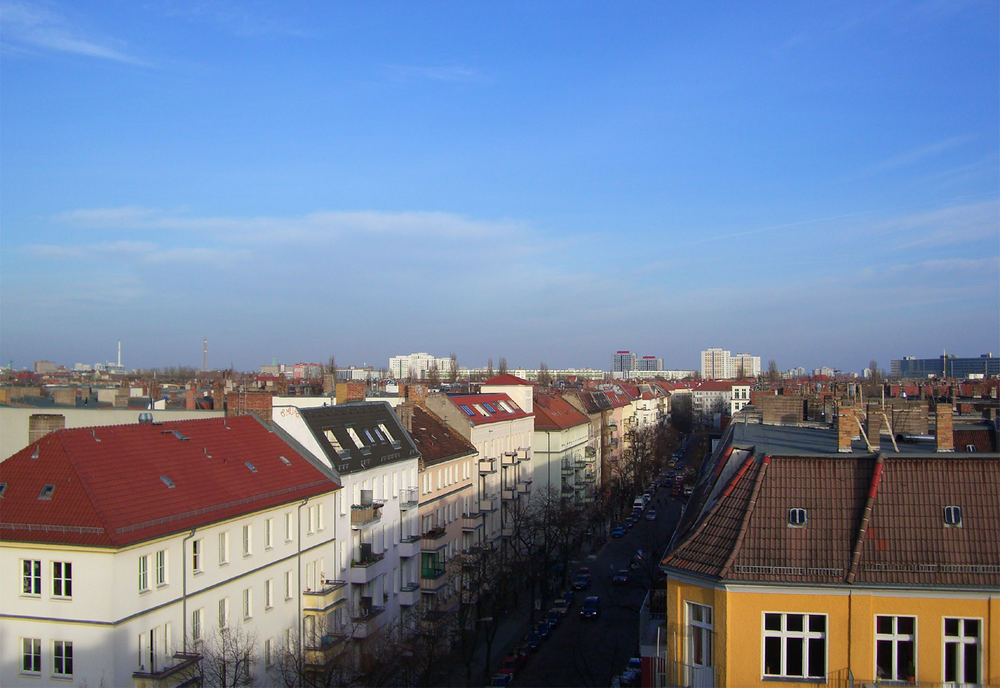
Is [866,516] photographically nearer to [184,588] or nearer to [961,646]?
[961,646]

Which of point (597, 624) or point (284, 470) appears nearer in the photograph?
point (284, 470)

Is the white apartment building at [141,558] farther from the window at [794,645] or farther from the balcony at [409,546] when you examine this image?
the window at [794,645]

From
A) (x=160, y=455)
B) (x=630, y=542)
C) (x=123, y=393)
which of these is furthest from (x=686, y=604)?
(x=630, y=542)

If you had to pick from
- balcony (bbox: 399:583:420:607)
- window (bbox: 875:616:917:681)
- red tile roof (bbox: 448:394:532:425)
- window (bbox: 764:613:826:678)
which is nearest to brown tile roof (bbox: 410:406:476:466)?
red tile roof (bbox: 448:394:532:425)

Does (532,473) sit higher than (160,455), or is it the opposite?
Result: (160,455)

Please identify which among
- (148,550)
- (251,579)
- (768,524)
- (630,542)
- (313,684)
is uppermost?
(768,524)

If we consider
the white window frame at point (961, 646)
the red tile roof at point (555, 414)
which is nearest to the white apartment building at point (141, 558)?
the white window frame at point (961, 646)

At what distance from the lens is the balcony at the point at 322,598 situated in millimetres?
32094

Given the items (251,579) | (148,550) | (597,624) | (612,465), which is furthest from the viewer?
(612,465)

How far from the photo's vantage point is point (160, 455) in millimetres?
28047

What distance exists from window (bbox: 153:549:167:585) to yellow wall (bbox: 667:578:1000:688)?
54.4ft

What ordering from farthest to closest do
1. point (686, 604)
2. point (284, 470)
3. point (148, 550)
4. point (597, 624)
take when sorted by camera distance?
point (597, 624), point (284, 470), point (148, 550), point (686, 604)

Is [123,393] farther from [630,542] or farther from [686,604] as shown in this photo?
[686,604]

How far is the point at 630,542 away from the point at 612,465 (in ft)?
77.8
